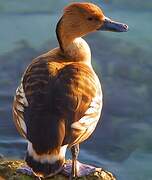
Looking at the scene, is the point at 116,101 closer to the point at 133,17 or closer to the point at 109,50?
the point at 109,50

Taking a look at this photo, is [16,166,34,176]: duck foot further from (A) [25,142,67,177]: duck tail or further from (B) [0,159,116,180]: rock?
(A) [25,142,67,177]: duck tail

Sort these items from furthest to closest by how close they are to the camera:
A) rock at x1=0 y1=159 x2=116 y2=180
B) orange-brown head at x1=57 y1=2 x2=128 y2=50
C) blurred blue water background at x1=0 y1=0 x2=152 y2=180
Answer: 1. blurred blue water background at x1=0 y1=0 x2=152 y2=180
2. orange-brown head at x1=57 y1=2 x2=128 y2=50
3. rock at x1=0 y1=159 x2=116 y2=180

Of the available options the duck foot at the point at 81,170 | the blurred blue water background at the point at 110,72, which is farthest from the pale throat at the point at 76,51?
the blurred blue water background at the point at 110,72

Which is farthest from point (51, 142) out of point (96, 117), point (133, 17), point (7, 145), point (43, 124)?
point (133, 17)

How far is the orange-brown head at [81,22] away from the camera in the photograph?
20.3ft

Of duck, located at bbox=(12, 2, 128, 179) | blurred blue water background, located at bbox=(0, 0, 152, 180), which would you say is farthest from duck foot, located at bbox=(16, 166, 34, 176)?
blurred blue water background, located at bbox=(0, 0, 152, 180)

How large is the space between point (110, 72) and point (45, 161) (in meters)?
3.52

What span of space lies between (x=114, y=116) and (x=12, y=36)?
6.74 feet

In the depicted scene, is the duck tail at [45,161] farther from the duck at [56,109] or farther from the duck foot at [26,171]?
the duck foot at [26,171]

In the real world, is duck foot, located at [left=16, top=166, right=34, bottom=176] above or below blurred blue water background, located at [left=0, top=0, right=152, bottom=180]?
above

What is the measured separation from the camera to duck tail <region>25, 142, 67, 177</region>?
5.24m

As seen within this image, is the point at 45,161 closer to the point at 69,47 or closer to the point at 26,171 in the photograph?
the point at 26,171

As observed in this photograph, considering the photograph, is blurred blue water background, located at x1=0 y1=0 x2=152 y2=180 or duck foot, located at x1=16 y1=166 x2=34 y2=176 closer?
duck foot, located at x1=16 y1=166 x2=34 y2=176

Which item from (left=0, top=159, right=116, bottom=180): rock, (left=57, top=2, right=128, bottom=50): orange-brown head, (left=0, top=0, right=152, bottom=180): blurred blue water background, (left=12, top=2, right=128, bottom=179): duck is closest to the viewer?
Result: (left=12, top=2, right=128, bottom=179): duck
